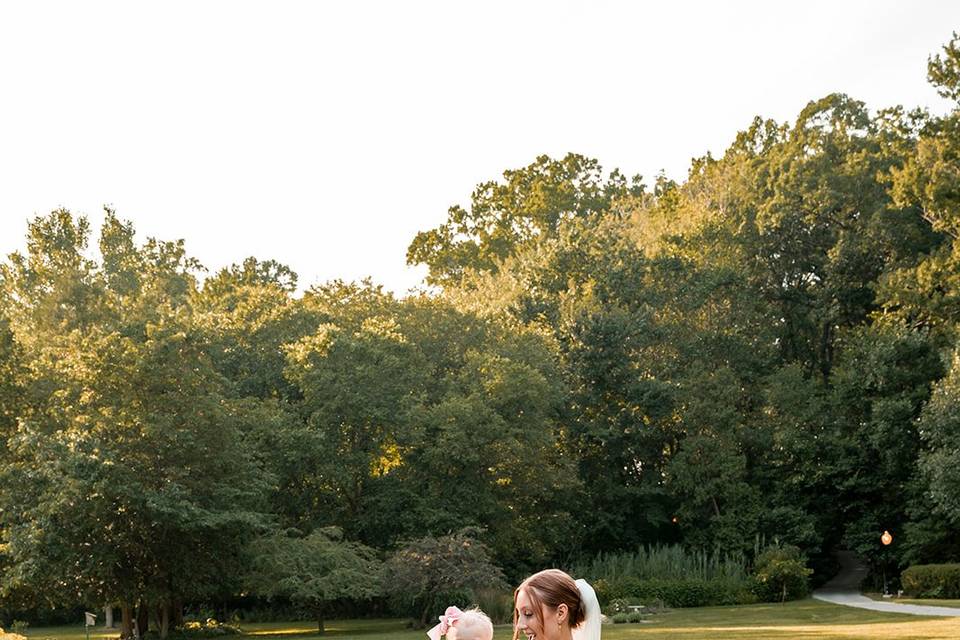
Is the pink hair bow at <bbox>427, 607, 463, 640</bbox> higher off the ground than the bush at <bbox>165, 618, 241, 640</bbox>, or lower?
higher

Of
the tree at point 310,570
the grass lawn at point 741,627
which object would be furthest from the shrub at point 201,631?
the tree at point 310,570

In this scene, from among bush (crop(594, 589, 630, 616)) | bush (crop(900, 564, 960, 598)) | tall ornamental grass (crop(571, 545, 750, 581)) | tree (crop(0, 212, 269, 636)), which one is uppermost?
tree (crop(0, 212, 269, 636))

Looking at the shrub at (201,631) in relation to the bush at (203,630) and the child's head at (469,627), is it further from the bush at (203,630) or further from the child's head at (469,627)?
the child's head at (469,627)

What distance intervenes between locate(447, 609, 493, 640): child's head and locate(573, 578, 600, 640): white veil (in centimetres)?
62

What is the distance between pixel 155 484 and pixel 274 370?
30.5ft

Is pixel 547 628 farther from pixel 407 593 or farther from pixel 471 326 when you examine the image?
pixel 471 326

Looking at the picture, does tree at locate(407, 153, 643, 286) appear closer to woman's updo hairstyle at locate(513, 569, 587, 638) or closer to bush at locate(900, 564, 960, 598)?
bush at locate(900, 564, 960, 598)

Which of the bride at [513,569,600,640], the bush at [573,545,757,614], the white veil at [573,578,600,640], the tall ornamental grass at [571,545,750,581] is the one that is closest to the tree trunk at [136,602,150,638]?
the bush at [573,545,757,614]

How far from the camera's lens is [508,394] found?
38156 millimetres

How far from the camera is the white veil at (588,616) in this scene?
4586mm

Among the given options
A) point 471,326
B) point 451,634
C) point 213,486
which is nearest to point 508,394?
point 471,326

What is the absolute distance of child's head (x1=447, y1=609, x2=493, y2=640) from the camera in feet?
17.3

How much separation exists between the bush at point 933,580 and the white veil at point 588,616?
33371mm

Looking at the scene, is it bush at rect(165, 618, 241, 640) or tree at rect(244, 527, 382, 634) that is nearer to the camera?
tree at rect(244, 527, 382, 634)
